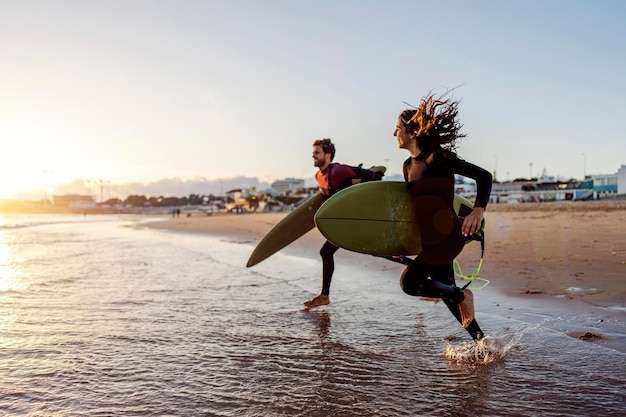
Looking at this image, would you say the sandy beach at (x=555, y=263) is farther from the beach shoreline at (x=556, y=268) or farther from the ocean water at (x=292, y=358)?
the ocean water at (x=292, y=358)

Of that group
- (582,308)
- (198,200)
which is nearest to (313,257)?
(582,308)

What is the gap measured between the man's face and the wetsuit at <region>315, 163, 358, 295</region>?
3.4 inches

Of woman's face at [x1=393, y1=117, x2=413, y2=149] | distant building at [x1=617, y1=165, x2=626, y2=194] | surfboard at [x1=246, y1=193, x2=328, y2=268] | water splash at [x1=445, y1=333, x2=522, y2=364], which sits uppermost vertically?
distant building at [x1=617, y1=165, x2=626, y2=194]

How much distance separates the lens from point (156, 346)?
3682 mm

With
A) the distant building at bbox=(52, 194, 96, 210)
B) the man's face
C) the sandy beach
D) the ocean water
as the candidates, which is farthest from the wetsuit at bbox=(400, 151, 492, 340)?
the distant building at bbox=(52, 194, 96, 210)

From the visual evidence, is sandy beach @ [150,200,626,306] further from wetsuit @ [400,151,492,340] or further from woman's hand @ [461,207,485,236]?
woman's hand @ [461,207,485,236]

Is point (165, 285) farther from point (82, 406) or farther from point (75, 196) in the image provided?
point (75, 196)

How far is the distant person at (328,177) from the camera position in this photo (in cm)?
507

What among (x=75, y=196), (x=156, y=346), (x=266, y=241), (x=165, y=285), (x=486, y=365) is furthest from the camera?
(x=75, y=196)

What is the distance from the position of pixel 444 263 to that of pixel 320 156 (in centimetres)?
224

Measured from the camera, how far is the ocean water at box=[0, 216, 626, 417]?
2551mm

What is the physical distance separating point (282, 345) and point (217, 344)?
1.78ft

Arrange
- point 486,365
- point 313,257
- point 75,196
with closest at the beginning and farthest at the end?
1. point 486,365
2. point 313,257
3. point 75,196

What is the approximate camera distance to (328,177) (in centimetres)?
513
